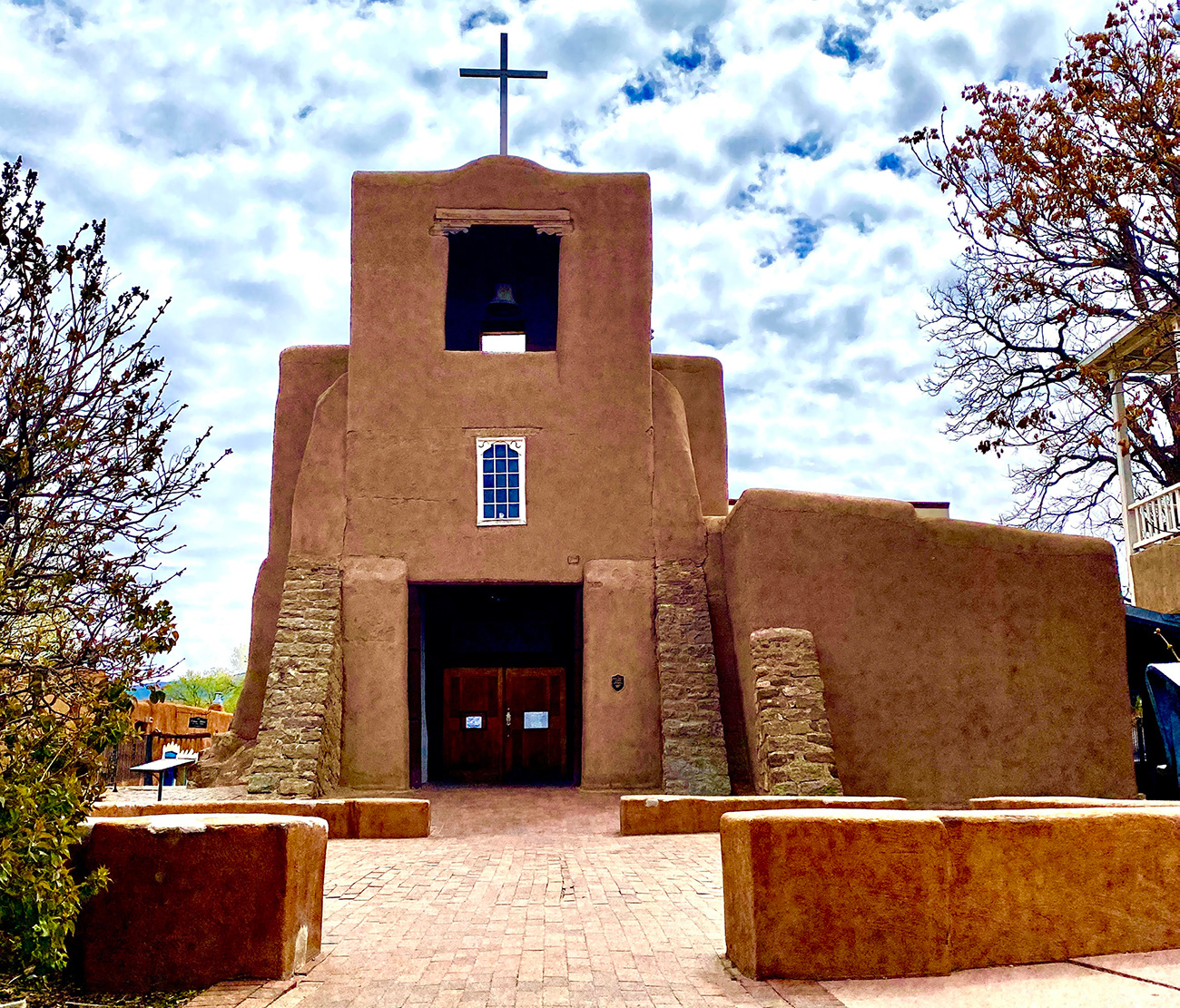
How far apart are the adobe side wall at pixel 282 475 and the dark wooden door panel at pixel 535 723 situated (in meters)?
4.47

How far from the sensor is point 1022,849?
5.46 metres

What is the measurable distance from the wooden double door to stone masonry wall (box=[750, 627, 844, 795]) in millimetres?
5631

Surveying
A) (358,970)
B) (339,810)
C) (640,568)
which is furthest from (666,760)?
(358,970)

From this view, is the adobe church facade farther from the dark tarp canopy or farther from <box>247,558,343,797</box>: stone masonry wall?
the dark tarp canopy

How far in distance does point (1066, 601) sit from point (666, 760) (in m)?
6.37

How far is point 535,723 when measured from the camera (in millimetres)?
19938

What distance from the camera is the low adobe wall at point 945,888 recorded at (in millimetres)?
5320

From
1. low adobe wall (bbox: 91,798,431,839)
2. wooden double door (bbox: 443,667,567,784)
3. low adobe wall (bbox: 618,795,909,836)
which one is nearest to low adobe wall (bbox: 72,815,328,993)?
low adobe wall (bbox: 91,798,431,839)

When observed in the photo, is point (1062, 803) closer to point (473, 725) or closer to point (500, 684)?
point (500, 684)

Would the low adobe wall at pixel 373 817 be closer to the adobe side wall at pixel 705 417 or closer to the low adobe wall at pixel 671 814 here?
the low adobe wall at pixel 671 814

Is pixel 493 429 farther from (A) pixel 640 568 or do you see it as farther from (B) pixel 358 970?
(B) pixel 358 970

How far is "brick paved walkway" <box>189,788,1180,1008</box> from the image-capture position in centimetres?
506

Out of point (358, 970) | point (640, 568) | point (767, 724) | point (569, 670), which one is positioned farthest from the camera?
point (569, 670)

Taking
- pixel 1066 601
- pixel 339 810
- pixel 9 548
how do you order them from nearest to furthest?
pixel 9 548 → pixel 339 810 → pixel 1066 601
